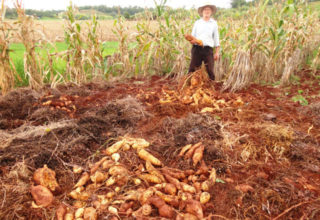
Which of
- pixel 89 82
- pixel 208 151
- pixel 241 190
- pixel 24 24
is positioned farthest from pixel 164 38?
pixel 241 190

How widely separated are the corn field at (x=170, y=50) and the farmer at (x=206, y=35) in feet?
1.28

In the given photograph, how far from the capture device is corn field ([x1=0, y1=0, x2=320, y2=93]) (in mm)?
3529

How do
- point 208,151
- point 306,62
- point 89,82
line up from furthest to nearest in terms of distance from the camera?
point 306,62
point 89,82
point 208,151

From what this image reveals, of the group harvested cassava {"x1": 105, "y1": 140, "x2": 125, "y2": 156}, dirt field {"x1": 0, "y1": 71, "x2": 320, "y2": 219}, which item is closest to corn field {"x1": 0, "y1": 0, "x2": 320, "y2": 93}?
dirt field {"x1": 0, "y1": 71, "x2": 320, "y2": 219}

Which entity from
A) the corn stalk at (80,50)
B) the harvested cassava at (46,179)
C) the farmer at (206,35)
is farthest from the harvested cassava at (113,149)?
the corn stalk at (80,50)

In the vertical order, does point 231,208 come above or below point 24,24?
below

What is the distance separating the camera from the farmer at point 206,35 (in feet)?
11.6

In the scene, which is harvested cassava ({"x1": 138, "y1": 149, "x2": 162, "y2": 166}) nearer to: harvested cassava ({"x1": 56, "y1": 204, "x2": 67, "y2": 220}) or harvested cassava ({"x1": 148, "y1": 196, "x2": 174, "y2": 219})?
harvested cassava ({"x1": 148, "y1": 196, "x2": 174, "y2": 219})

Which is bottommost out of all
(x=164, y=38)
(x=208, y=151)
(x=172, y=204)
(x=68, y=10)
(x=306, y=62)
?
(x=172, y=204)

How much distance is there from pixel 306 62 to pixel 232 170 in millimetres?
4645

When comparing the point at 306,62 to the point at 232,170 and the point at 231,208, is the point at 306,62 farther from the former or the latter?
the point at 231,208

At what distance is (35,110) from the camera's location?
2.77 meters

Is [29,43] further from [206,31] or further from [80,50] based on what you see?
[206,31]

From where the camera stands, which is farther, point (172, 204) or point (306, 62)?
point (306, 62)
